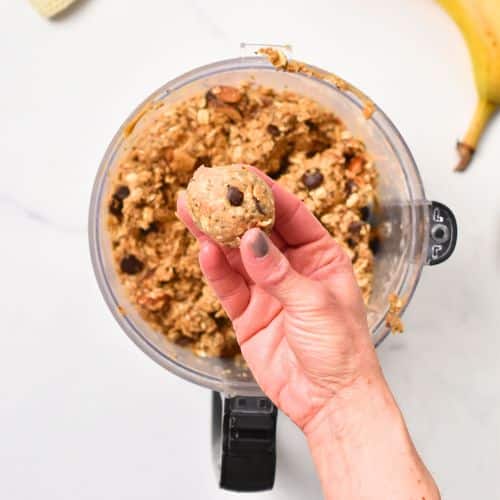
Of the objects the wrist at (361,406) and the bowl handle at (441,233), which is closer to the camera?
the wrist at (361,406)

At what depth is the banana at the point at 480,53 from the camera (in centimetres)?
110

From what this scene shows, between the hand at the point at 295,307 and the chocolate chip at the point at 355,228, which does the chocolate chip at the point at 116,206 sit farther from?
the chocolate chip at the point at 355,228

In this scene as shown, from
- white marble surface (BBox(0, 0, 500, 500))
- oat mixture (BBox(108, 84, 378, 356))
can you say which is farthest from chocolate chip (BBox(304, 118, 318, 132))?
white marble surface (BBox(0, 0, 500, 500))

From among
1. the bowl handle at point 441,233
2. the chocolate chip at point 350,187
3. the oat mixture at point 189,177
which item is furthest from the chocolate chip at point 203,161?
the bowl handle at point 441,233

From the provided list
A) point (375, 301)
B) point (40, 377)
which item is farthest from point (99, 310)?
point (375, 301)

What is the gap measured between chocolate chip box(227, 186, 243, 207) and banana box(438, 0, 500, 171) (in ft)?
1.67

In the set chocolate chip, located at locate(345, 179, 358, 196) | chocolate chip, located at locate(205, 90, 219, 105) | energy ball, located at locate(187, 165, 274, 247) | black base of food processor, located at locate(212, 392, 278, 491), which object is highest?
chocolate chip, located at locate(205, 90, 219, 105)

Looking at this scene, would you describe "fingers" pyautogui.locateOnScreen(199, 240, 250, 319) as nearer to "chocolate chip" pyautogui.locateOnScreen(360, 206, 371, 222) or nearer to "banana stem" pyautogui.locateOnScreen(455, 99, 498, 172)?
"chocolate chip" pyautogui.locateOnScreen(360, 206, 371, 222)

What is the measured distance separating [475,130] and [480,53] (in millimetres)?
121

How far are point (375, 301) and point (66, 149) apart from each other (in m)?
0.56

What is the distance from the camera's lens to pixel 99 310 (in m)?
1.17

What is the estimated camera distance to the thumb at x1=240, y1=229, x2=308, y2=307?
751 millimetres

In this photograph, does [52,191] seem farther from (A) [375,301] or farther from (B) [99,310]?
(A) [375,301]

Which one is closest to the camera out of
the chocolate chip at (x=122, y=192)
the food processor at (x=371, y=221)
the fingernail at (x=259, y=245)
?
the fingernail at (x=259, y=245)
